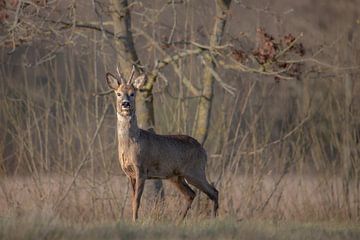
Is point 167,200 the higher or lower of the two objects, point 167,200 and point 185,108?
the lower

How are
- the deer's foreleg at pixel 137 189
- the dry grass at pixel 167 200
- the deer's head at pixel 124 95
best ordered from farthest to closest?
the dry grass at pixel 167 200
the deer's foreleg at pixel 137 189
the deer's head at pixel 124 95

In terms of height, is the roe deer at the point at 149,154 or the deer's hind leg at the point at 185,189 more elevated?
the roe deer at the point at 149,154

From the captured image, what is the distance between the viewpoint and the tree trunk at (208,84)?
14578mm

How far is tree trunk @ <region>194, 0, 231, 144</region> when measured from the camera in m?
14.6

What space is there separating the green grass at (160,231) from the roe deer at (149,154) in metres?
1.98

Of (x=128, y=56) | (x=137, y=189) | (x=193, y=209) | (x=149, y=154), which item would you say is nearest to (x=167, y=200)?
(x=193, y=209)

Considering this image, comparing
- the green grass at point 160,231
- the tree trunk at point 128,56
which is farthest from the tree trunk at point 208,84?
the green grass at point 160,231

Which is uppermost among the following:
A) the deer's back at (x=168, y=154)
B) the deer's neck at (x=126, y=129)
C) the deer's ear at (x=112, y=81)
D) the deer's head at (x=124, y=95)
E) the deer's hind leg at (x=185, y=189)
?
the deer's ear at (x=112, y=81)

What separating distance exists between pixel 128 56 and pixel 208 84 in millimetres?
1308

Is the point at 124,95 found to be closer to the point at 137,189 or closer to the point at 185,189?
the point at 137,189

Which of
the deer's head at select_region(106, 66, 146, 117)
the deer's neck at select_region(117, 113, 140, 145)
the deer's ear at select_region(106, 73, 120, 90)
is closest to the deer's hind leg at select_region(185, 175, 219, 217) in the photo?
the deer's neck at select_region(117, 113, 140, 145)

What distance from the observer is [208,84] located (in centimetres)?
1511

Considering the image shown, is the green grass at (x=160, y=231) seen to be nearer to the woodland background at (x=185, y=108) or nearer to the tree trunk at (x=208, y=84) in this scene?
the woodland background at (x=185, y=108)

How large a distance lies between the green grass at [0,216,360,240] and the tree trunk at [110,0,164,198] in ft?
13.5
